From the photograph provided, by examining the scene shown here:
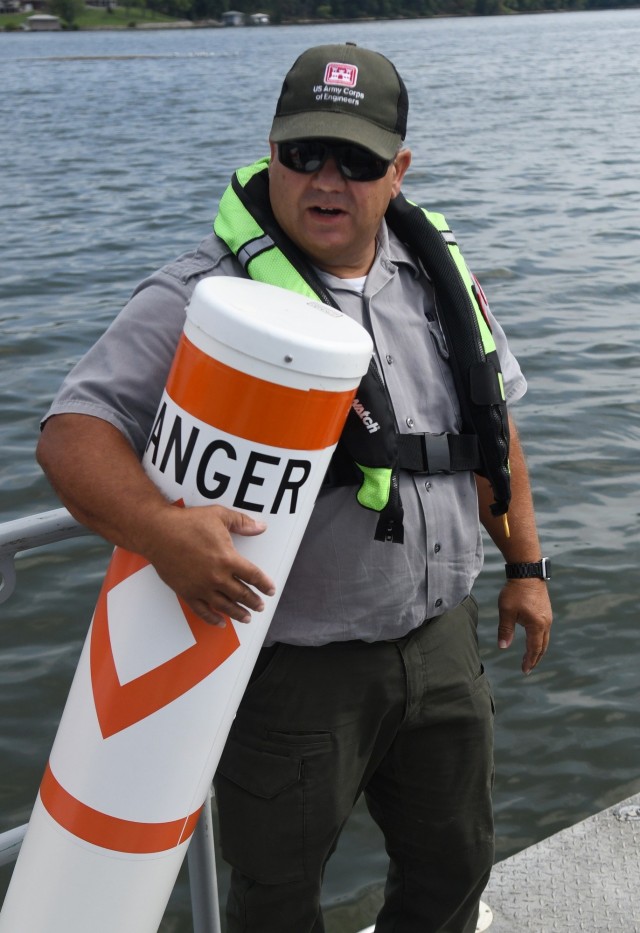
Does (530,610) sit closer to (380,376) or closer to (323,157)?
(380,376)

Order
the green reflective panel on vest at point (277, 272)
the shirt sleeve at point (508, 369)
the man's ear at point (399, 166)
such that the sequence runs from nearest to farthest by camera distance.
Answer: the green reflective panel on vest at point (277, 272)
the man's ear at point (399, 166)
the shirt sleeve at point (508, 369)

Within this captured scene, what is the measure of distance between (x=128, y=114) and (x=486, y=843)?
25.2 meters

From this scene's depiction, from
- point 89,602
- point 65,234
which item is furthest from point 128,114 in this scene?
point 89,602

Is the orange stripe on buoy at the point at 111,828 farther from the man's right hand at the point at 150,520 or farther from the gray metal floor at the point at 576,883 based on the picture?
the gray metal floor at the point at 576,883

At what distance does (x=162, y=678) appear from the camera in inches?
76.0

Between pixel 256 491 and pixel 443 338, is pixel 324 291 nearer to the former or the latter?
pixel 443 338

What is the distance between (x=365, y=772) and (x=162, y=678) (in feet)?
2.45

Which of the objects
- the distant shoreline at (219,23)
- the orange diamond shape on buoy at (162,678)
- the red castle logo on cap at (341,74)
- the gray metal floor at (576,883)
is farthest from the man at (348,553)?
the distant shoreline at (219,23)

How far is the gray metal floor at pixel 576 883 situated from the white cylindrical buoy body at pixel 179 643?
1.44m

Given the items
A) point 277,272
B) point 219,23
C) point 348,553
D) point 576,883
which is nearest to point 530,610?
point 348,553

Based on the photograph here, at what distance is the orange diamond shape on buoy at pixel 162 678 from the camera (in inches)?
76.0

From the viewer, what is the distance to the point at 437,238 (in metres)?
2.58

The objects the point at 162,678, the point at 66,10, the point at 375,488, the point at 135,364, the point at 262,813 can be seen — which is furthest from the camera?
the point at 66,10

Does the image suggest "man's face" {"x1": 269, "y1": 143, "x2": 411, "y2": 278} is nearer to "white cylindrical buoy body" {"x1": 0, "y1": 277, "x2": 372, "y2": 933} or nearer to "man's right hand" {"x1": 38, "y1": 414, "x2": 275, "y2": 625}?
"white cylindrical buoy body" {"x1": 0, "y1": 277, "x2": 372, "y2": 933}
